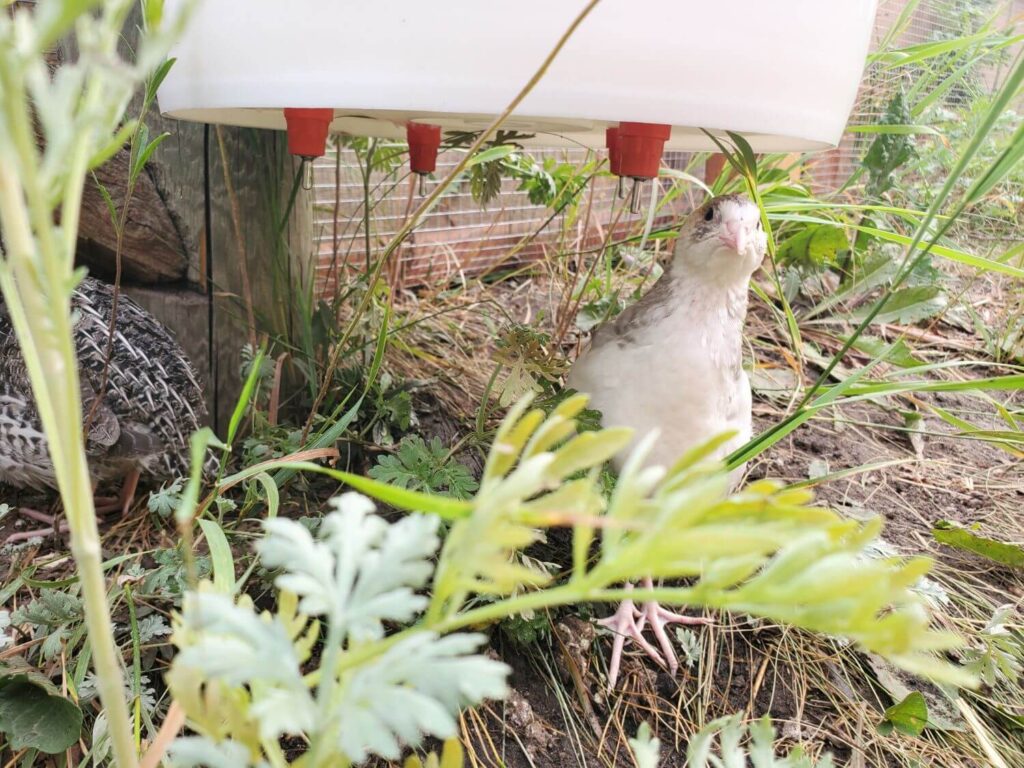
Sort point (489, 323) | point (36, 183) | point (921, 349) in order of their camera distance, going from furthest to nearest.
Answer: point (921, 349) → point (489, 323) → point (36, 183)

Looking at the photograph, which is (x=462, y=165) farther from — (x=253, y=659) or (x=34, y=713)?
(x=34, y=713)

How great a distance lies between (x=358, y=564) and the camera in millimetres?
456

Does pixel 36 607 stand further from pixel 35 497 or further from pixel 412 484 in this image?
pixel 35 497

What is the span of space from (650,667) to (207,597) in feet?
3.48

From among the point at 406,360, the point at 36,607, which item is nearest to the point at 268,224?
the point at 406,360

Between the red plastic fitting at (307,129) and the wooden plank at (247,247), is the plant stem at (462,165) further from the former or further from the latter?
the wooden plank at (247,247)

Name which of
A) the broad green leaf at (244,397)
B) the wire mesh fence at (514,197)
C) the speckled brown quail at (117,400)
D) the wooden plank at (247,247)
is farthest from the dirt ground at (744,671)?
the wire mesh fence at (514,197)

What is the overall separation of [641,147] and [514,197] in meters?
1.92

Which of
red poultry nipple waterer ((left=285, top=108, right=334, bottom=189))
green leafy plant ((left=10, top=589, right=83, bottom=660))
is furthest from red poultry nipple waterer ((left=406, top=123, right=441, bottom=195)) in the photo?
green leafy plant ((left=10, top=589, right=83, bottom=660))

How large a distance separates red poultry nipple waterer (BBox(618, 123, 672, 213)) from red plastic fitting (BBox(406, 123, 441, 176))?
371 millimetres

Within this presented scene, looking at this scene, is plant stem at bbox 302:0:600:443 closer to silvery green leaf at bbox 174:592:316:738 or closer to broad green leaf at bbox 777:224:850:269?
silvery green leaf at bbox 174:592:316:738

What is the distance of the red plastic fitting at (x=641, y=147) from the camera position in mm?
1119

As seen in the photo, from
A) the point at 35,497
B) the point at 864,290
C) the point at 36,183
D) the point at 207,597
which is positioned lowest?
the point at 35,497

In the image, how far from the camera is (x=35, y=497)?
1.68 metres
